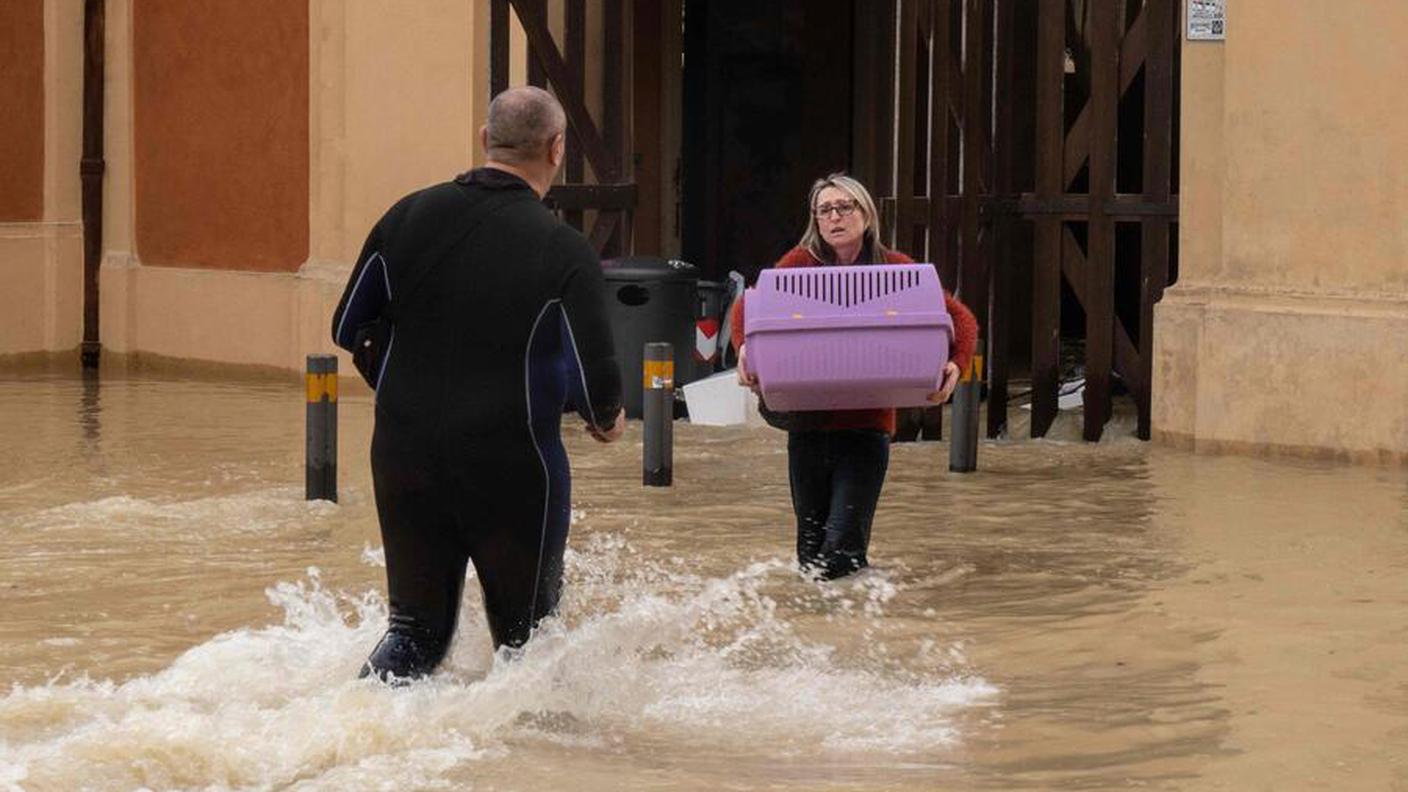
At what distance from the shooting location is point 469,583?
8719 mm

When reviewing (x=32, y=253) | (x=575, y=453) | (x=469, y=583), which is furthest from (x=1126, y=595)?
(x=32, y=253)

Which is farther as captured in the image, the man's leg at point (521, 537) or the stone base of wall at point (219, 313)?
the stone base of wall at point (219, 313)

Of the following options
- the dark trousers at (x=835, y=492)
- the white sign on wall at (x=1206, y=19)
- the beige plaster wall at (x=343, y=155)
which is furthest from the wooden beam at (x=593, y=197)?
the dark trousers at (x=835, y=492)

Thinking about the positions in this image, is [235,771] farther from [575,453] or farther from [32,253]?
[32,253]

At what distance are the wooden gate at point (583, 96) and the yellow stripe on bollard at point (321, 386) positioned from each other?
18.0 ft

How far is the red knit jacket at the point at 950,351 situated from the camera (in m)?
8.52

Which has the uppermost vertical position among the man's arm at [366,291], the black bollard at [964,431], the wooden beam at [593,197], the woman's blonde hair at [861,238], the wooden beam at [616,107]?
the wooden beam at [616,107]

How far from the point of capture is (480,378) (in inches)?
239

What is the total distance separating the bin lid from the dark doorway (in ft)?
11.8

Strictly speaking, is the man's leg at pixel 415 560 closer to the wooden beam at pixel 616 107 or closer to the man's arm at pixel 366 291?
the man's arm at pixel 366 291

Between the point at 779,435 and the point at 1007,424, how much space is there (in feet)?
4.92

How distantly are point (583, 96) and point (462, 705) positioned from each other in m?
10.9

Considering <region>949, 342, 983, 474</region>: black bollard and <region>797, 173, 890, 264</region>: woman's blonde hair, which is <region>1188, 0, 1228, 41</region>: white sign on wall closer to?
<region>949, 342, 983, 474</region>: black bollard

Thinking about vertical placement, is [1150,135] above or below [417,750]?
above
